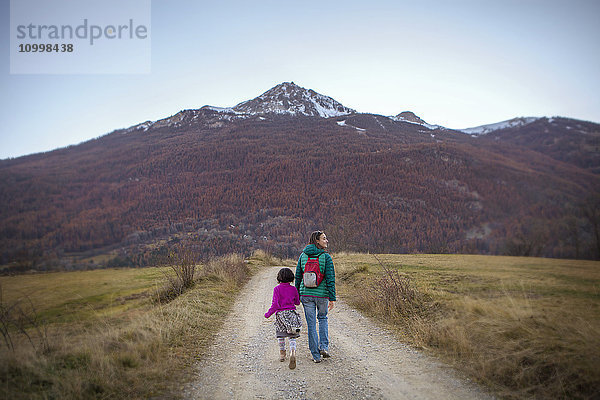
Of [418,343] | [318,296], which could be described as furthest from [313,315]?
[418,343]

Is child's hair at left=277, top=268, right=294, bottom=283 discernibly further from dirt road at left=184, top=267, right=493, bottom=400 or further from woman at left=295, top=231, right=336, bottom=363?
dirt road at left=184, top=267, right=493, bottom=400

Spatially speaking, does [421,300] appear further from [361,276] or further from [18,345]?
[18,345]

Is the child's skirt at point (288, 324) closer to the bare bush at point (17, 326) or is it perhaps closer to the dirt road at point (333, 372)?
the dirt road at point (333, 372)

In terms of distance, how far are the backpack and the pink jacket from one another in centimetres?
36

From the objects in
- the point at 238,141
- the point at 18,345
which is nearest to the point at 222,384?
the point at 18,345

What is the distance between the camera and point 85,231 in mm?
52344

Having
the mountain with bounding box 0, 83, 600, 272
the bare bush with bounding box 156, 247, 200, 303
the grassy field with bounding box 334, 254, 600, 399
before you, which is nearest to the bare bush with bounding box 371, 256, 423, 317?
the grassy field with bounding box 334, 254, 600, 399

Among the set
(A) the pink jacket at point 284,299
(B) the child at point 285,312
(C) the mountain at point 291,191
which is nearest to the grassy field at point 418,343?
(B) the child at point 285,312

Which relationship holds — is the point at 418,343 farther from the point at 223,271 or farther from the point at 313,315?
the point at 223,271

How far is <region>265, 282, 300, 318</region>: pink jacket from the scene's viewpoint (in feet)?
17.4

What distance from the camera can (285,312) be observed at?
525 cm

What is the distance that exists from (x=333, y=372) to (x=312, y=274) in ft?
5.20

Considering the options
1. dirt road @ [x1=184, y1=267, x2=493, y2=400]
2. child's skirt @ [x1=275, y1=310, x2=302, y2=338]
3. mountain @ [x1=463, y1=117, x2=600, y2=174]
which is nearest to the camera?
dirt road @ [x1=184, y1=267, x2=493, y2=400]

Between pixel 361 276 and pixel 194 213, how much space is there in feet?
242
